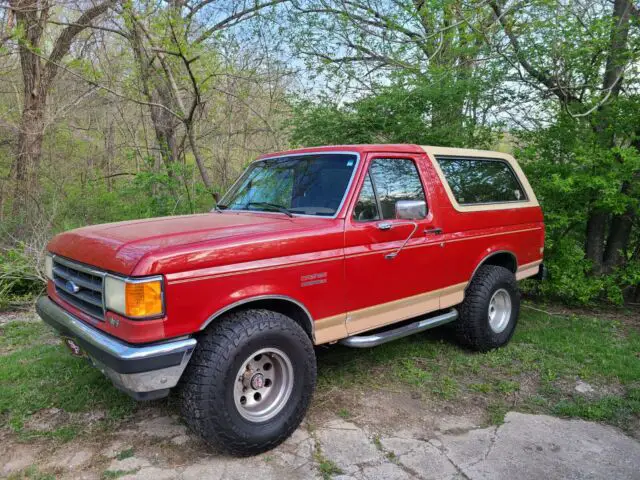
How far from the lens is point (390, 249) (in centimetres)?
376

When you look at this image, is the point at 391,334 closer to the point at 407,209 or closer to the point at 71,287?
the point at 407,209

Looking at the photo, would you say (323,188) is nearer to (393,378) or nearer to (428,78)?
(393,378)

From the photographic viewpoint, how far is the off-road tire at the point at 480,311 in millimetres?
4637

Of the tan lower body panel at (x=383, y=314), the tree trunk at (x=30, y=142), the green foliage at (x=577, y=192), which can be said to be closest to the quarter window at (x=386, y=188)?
the tan lower body panel at (x=383, y=314)

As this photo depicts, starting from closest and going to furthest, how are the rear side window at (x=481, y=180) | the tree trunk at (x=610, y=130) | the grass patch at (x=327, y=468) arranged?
the grass patch at (x=327, y=468)
the rear side window at (x=481, y=180)
the tree trunk at (x=610, y=130)

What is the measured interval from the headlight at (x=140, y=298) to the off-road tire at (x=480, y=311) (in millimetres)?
3145

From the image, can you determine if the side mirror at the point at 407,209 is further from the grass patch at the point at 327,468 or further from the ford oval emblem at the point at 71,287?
the ford oval emblem at the point at 71,287

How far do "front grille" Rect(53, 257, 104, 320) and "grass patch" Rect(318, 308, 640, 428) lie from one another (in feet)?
A: 6.42

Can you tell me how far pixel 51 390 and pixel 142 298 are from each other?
6.34 ft

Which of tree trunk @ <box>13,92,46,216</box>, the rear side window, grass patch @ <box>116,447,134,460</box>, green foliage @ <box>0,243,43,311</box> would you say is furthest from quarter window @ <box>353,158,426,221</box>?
tree trunk @ <box>13,92,46,216</box>

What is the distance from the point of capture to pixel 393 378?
421 centimetres

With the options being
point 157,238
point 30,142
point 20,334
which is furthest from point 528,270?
point 30,142


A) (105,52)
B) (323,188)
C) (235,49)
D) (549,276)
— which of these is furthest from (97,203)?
(549,276)

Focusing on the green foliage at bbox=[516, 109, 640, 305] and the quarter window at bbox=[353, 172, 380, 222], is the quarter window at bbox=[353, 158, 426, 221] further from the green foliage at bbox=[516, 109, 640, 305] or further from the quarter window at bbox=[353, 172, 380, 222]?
the green foliage at bbox=[516, 109, 640, 305]
